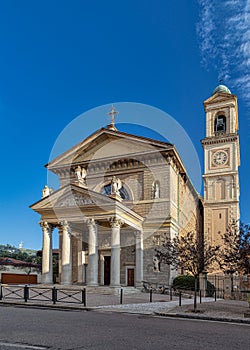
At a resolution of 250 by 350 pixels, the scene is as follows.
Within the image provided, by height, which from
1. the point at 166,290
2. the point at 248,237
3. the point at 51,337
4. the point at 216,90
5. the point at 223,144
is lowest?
the point at 166,290

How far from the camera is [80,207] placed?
2914 cm

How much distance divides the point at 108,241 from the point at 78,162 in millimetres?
8341

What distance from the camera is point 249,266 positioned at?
1784 centimetres

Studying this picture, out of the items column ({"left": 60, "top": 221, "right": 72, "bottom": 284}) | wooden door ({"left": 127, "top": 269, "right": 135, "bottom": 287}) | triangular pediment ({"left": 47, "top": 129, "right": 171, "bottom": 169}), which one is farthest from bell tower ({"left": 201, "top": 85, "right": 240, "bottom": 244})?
column ({"left": 60, "top": 221, "right": 72, "bottom": 284})

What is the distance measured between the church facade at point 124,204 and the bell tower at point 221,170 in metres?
0.10

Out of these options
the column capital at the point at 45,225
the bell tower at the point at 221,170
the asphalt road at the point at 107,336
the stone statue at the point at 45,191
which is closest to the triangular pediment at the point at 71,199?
the column capital at the point at 45,225

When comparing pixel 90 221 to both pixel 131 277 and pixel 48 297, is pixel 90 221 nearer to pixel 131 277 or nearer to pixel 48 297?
pixel 131 277

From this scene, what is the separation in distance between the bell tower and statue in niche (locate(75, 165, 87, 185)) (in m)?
13.4

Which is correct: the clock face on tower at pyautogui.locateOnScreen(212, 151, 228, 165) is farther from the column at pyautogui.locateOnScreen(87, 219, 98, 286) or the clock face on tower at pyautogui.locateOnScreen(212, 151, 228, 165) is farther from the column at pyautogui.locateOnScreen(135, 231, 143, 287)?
the column at pyautogui.locateOnScreen(87, 219, 98, 286)

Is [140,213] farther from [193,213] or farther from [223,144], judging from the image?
[223,144]

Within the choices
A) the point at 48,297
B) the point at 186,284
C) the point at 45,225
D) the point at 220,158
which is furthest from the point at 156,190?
the point at 48,297

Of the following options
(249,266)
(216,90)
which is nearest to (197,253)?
(249,266)

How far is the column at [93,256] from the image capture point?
27.8 meters

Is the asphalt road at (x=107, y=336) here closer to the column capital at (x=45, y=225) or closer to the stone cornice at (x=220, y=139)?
the column capital at (x=45, y=225)
